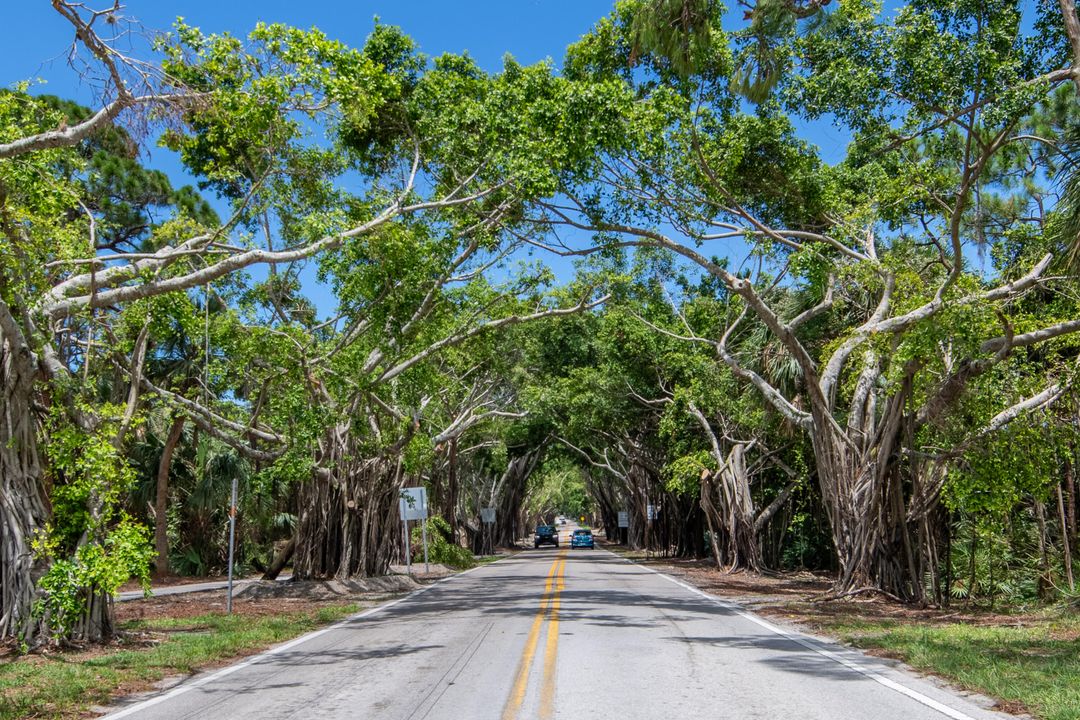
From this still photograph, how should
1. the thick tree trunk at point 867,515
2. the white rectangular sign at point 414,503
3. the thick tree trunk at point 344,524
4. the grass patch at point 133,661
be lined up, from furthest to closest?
the white rectangular sign at point 414,503 → the thick tree trunk at point 344,524 → the thick tree trunk at point 867,515 → the grass patch at point 133,661

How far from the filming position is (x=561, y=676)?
381 inches

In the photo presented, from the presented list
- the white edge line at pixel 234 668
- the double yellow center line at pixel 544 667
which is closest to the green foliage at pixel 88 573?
the white edge line at pixel 234 668

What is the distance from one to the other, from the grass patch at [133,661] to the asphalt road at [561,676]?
1.89ft

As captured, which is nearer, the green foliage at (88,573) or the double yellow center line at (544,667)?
the double yellow center line at (544,667)

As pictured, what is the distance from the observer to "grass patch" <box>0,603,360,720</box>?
8828mm

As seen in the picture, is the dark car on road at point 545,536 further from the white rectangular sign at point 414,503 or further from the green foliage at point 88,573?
the green foliage at point 88,573

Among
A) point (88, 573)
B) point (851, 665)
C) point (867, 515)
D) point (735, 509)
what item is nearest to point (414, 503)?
point (735, 509)

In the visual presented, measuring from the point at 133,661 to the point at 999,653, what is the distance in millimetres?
10293

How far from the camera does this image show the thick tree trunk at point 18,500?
1173 cm

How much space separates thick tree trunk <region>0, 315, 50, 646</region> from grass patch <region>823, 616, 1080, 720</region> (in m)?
10.7

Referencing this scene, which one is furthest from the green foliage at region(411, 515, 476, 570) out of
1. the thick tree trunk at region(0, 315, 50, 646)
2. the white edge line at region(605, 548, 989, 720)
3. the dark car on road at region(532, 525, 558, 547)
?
the dark car on road at region(532, 525, 558, 547)

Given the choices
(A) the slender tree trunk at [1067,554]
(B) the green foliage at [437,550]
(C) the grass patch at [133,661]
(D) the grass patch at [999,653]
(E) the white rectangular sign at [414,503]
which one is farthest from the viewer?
(B) the green foliage at [437,550]

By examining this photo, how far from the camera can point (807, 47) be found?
14.4 meters

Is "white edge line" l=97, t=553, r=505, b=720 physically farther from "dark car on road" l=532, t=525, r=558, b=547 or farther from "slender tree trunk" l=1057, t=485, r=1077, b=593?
"dark car on road" l=532, t=525, r=558, b=547
